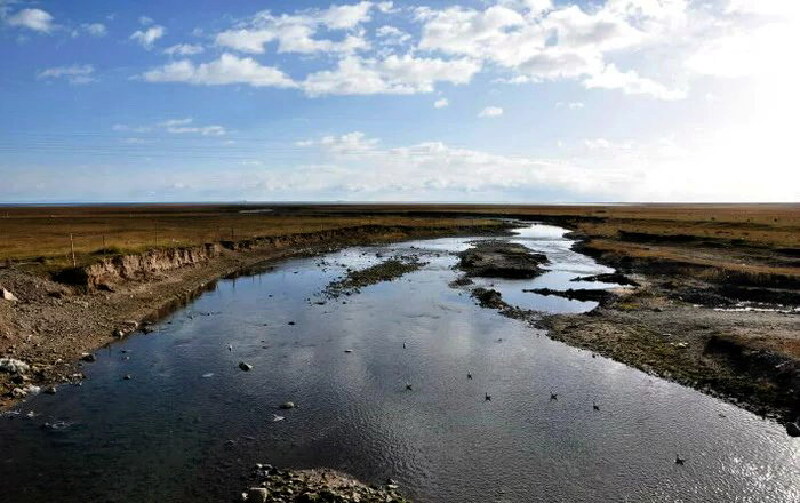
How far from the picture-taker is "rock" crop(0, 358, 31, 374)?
802 inches

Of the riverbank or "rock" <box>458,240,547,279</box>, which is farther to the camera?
"rock" <box>458,240,547,279</box>

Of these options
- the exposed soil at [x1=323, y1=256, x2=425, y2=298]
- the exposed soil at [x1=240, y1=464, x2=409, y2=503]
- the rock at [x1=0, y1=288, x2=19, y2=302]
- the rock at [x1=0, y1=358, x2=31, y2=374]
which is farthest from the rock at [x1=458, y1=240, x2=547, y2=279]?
the exposed soil at [x1=240, y1=464, x2=409, y2=503]

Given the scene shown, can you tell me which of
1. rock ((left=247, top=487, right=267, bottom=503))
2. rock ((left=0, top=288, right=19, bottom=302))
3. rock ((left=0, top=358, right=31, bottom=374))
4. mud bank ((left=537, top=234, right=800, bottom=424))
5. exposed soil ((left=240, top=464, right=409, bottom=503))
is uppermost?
rock ((left=0, top=288, right=19, bottom=302))

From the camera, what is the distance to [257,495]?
1291 cm

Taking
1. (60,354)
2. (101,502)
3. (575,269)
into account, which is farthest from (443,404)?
(575,269)

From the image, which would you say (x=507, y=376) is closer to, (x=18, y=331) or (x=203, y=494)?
(x=203, y=494)

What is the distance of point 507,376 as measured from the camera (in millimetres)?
22391

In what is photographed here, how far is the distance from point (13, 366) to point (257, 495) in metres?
13.9

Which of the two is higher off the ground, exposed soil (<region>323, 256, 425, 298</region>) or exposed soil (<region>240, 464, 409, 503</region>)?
exposed soil (<region>323, 256, 425, 298</region>)

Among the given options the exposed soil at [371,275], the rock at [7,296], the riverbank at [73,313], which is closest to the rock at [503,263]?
the exposed soil at [371,275]

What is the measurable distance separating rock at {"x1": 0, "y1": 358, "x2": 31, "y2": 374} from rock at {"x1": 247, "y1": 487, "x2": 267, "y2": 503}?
43.7ft

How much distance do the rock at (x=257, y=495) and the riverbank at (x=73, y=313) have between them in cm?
1096

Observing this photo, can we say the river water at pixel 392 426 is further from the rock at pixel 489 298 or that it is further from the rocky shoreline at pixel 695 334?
the rock at pixel 489 298

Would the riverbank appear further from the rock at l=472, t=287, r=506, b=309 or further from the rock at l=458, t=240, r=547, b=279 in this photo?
the rock at l=458, t=240, r=547, b=279
